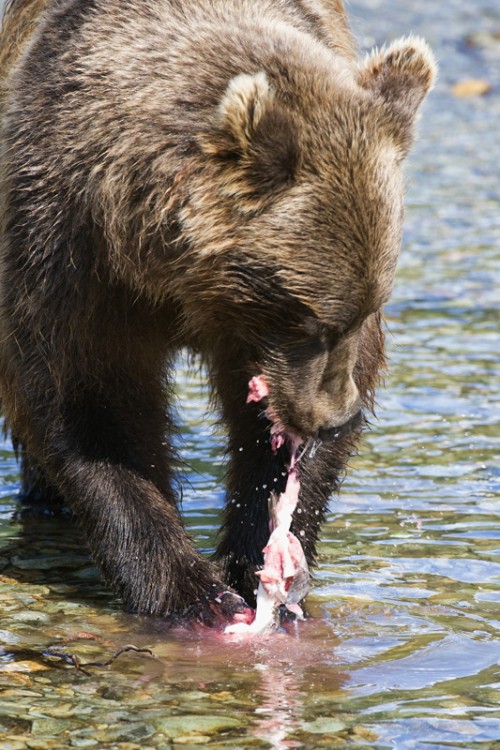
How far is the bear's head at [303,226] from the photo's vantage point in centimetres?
514

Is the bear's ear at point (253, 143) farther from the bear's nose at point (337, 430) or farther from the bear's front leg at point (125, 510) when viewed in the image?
the bear's front leg at point (125, 510)

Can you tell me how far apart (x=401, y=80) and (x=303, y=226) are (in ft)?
2.97

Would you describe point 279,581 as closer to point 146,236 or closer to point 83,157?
point 146,236

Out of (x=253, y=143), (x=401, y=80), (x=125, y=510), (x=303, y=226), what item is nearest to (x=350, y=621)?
(x=125, y=510)

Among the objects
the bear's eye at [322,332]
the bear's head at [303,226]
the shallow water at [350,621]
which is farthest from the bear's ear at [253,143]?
the shallow water at [350,621]

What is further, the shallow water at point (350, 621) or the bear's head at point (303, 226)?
the bear's head at point (303, 226)

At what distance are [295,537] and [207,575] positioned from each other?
1.25 feet

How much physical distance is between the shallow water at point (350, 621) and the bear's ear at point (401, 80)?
1.83 m

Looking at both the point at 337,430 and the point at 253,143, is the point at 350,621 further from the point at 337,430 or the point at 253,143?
the point at 253,143

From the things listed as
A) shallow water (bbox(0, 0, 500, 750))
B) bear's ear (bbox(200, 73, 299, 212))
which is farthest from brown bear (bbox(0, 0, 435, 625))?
shallow water (bbox(0, 0, 500, 750))

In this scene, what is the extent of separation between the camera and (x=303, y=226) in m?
5.20

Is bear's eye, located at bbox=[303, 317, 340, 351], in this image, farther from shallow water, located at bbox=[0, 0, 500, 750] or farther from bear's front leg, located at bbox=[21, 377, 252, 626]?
shallow water, located at bbox=[0, 0, 500, 750]

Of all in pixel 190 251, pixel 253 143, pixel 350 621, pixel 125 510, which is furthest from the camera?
pixel 125 510

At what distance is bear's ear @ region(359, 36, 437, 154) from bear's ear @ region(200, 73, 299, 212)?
0.57 metres
